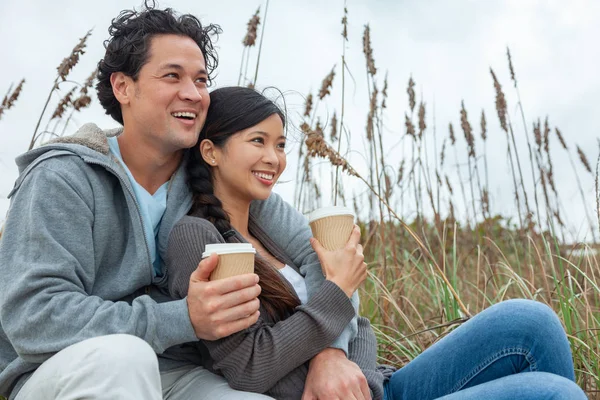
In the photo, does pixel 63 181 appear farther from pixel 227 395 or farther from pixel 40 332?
pixel 227 395

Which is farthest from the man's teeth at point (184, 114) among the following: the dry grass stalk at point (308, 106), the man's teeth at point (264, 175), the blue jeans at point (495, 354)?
the dry grass stalk at point (308, 106)

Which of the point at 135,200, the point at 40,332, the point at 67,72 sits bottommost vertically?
the point at 40,332

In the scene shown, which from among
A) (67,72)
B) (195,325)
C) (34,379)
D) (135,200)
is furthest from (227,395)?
(67,72)

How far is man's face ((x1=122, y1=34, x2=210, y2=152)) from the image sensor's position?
1.89m

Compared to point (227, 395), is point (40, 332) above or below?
above

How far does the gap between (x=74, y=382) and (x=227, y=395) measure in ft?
1.32

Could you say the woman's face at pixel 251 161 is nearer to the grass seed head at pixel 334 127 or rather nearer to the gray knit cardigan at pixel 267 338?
the gray knit cardigan at pixel 267 338

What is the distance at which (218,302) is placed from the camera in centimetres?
145

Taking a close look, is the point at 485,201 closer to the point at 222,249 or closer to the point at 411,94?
the point at 411,94

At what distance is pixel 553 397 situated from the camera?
1.57 meters

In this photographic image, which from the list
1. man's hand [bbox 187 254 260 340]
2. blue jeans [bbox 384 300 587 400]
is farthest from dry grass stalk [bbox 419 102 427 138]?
man's hand [bbox 187 254 260 340]

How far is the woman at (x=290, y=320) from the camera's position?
1603mm

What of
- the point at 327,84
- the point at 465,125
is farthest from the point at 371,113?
the point at 465,125

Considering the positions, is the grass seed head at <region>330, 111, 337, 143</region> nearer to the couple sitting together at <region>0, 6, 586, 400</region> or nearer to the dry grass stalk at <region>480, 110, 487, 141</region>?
the dry grass stalk at <region>480, 110, 487, 141</region>
